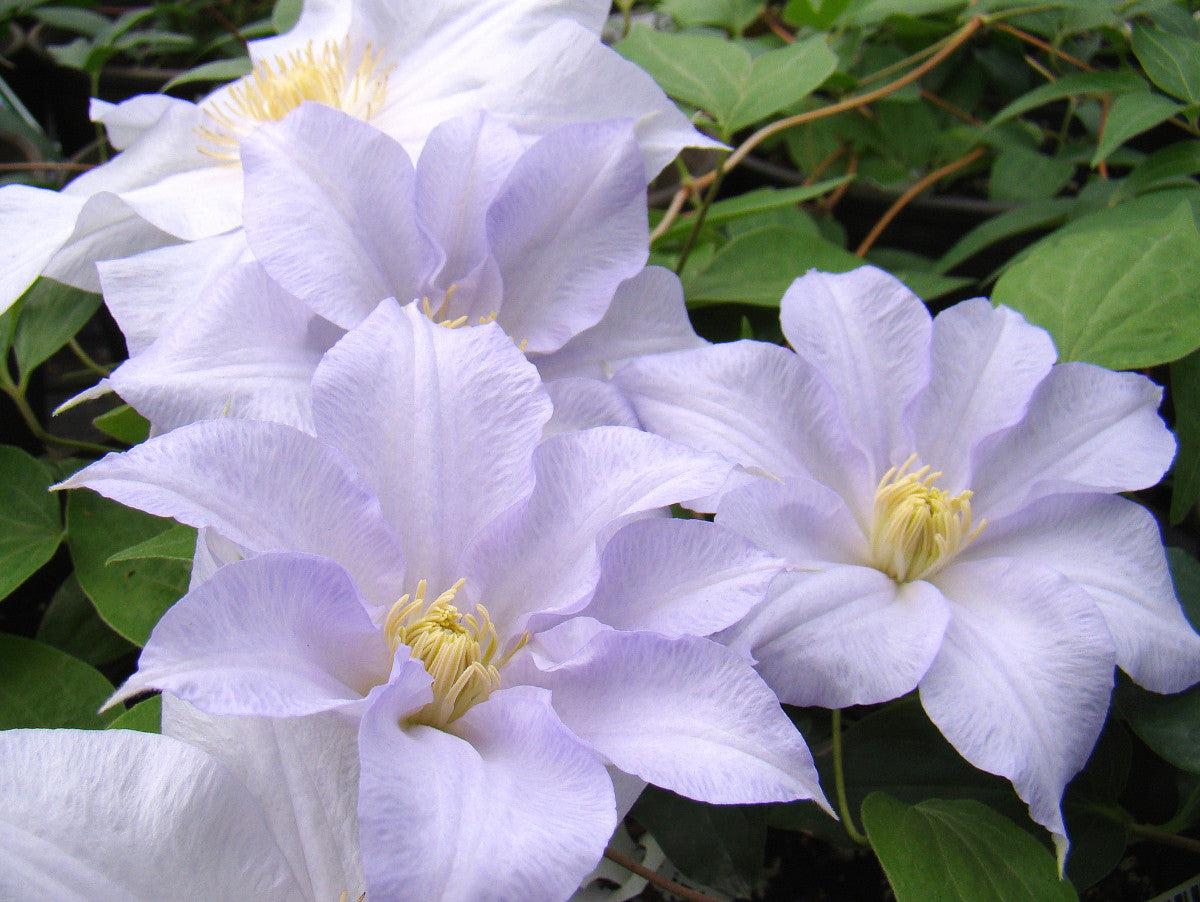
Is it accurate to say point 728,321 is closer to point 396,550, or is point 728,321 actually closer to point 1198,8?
point 396,550

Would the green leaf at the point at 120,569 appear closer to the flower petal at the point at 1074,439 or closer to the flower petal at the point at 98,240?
the flower petal at the point at 98,240

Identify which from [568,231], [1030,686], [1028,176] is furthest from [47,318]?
[1028,176]

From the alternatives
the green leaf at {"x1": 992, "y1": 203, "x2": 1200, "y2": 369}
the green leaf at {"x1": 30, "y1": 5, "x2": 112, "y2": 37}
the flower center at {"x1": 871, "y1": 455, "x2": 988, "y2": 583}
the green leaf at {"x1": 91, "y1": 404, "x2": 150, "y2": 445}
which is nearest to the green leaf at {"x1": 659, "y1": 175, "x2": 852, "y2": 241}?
the green leaf at {"x1": 992, "y1": 203, "x2": 1200, "y2": 369}

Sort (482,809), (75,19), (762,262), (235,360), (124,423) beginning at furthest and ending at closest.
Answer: (75,19)
(762,262)
(124,423)
(235,360)
(482,809)

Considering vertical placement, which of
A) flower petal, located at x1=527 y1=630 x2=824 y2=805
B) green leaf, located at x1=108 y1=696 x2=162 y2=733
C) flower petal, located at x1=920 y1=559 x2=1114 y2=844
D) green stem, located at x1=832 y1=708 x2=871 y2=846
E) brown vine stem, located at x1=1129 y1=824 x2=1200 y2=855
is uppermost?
flower petal, located at x1=527 y1=630 x2=824 y2=805

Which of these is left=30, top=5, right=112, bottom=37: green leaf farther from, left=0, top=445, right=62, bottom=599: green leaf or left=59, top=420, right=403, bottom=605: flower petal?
left=59, top=420, right=403, bottom=605: flower petal

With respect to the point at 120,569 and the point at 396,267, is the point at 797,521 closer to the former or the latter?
the point at 396,267
